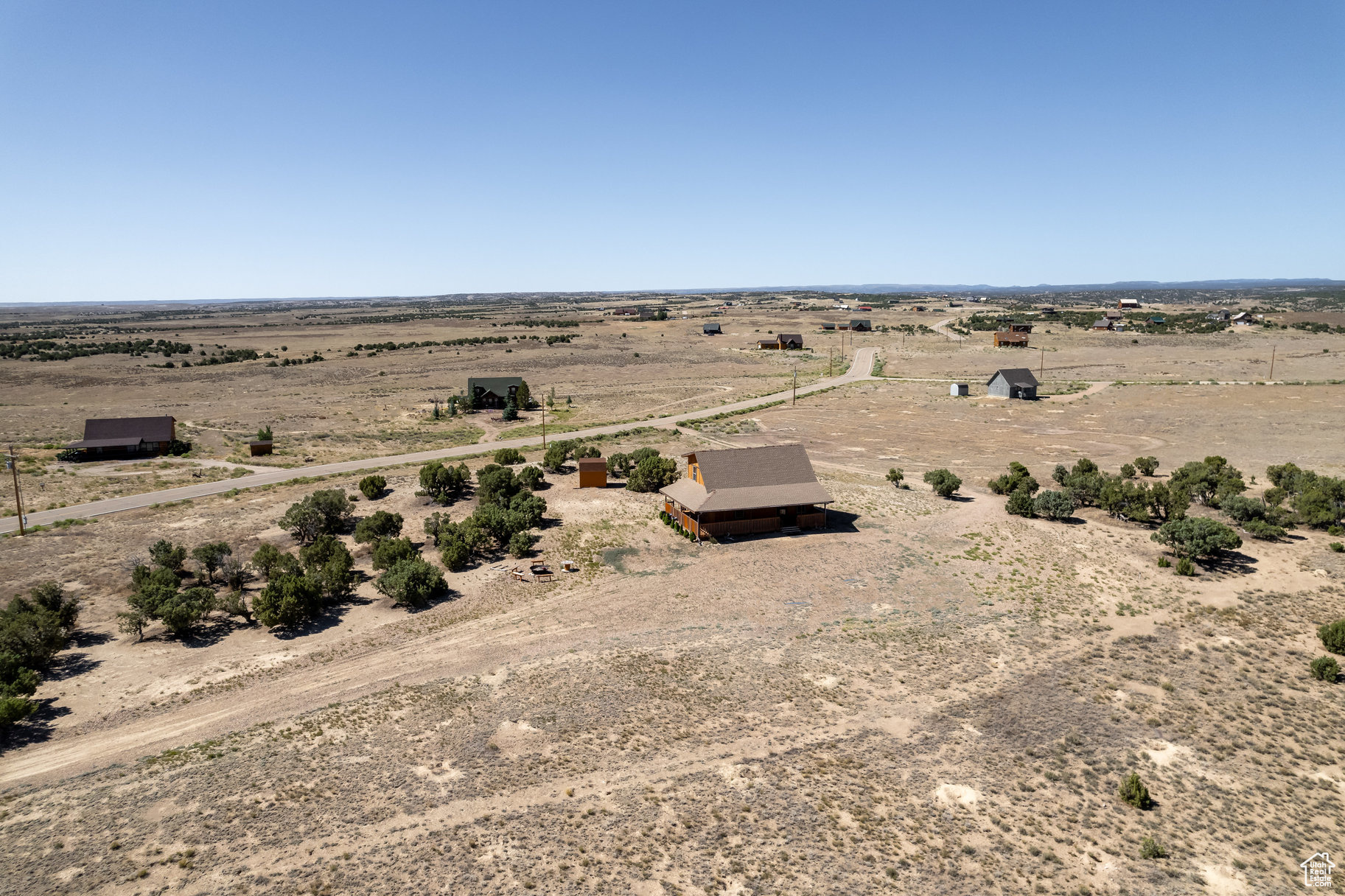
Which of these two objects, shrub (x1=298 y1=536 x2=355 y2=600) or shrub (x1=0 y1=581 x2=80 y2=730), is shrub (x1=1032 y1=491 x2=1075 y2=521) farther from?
shrub (x1=0 y1=581 x2=80 y2=730)

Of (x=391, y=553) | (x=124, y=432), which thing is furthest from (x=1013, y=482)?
(x=124, y=432)

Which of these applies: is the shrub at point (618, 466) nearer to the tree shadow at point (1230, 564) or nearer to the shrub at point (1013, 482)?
the shrub at point (1013, 482)

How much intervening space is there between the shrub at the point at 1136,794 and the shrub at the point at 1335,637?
Answer: 564 inches

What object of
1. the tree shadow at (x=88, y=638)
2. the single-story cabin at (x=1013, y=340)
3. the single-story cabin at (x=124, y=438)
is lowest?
the tree shadow at (x=88, y=638)

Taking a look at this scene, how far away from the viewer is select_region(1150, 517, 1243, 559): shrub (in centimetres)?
3531

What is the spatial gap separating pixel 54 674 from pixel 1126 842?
117 feet

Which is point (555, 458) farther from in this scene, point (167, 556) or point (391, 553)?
point (167, 556)

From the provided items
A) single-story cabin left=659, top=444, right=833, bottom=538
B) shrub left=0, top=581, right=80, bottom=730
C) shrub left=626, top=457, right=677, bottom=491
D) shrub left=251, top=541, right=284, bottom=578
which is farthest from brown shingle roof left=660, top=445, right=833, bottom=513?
shrub left=0, top=581, right=80, bottom=730

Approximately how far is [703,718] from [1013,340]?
13995 cm

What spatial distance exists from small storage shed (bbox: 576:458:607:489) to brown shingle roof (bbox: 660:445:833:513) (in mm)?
7986

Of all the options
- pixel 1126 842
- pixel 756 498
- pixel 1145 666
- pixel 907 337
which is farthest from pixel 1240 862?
pixel 907 337

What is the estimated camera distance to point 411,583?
105ft

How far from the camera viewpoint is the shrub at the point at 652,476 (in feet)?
163

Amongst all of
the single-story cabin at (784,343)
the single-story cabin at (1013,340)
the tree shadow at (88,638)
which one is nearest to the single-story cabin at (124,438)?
the tree shadow at (88,638)
